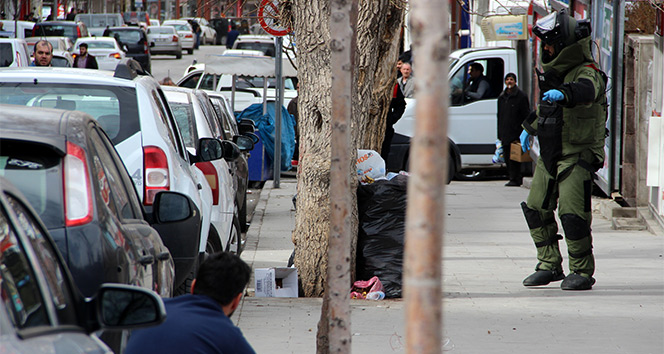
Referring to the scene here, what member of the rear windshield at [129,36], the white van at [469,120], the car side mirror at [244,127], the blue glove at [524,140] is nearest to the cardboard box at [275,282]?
the blue glove at [524,140]

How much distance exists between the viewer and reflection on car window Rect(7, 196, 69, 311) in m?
2.66

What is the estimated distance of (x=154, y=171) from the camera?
594 centimetres

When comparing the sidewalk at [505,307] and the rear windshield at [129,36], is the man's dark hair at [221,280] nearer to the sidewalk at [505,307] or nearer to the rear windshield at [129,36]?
the sidewalk at [505,307]

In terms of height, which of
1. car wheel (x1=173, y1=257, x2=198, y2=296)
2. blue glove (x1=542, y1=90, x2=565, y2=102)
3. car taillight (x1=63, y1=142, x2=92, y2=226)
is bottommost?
car wheel (x1=173, y1=257, x2=198, y2=296)

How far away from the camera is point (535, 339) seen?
6168 millimetres

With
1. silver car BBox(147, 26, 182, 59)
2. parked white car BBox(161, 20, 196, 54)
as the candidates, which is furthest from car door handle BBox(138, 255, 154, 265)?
parked white car BBox(161, 20, 196, 54)

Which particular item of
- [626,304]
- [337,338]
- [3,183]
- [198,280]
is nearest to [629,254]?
[626,304]

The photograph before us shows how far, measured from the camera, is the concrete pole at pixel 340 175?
12.6 ft

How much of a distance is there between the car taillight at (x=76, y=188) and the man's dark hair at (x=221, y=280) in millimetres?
433

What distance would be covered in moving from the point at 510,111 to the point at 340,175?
477 inches

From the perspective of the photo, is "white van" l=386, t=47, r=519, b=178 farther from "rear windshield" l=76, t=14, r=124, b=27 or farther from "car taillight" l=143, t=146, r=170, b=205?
"rear windshield" l=76, t=14, r=124, b=27

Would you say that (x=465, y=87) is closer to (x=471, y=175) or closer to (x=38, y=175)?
(x=471, y=175)

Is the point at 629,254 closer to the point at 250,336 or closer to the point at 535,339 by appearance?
the point at 535,339

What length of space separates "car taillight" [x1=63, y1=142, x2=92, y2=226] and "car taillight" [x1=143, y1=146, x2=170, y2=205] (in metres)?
2.39
